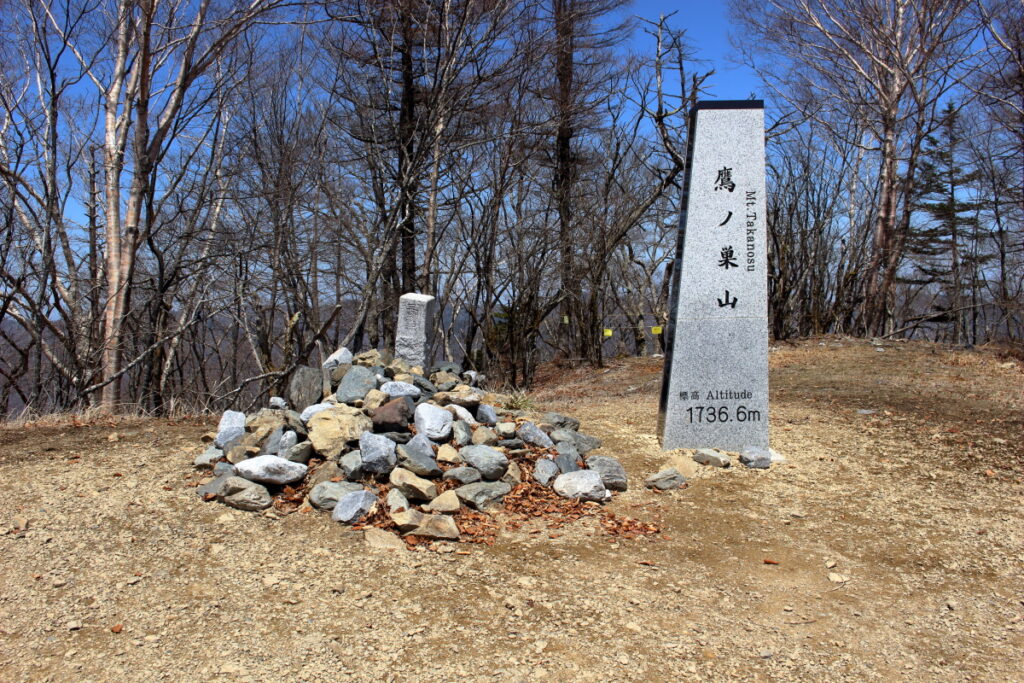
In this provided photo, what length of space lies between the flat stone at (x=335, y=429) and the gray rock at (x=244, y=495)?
41 cm

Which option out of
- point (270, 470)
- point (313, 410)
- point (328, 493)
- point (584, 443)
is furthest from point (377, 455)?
point (584, 443)

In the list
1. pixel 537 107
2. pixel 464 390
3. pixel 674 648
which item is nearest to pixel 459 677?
pixel 674 648

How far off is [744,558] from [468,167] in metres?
8.27

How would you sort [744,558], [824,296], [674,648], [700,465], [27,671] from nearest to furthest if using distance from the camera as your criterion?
[27,671] < [674,648] < [744,558] < [700,465] < [824,296]

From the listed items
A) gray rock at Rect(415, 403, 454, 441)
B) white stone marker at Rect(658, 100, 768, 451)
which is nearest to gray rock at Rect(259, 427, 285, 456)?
gray rock at Rect(415, 403, 454, 441)

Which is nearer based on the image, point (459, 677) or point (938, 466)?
point (459, 677)

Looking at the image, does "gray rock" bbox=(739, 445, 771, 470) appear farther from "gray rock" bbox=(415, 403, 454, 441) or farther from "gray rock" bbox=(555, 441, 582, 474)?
"gray rock" bbox=(415, 403, 454, 441)

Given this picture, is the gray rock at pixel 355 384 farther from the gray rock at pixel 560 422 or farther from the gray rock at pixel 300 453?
the gray rock at pixel 560 422

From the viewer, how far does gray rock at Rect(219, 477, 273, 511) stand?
3.45m

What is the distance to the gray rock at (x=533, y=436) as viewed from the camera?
439 cm

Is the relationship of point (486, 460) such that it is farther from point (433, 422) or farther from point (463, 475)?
point (433, 422)

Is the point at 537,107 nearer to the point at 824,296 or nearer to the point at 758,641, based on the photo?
the point at 824,296

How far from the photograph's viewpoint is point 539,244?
10219 mm

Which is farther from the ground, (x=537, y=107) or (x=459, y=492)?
(x=537, y=107)
